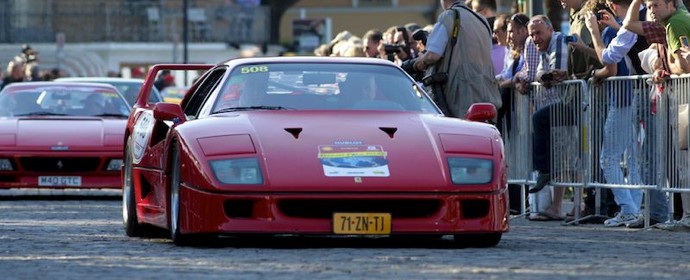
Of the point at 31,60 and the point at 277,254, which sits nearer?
the point at 277,254

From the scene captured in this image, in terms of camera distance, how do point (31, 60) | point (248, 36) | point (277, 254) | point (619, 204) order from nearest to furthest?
point (277, 254) → point (619, 204) → point (31, 60) → point (248, 36)

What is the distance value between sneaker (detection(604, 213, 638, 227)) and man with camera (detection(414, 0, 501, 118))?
1399mm

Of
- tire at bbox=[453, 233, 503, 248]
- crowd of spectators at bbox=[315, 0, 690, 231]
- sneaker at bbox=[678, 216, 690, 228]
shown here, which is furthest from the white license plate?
tire at bbox=[453, 233, 503, 248]

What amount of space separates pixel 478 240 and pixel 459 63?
14.4 ft

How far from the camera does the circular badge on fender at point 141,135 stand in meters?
13.2

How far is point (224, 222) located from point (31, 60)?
26302mm

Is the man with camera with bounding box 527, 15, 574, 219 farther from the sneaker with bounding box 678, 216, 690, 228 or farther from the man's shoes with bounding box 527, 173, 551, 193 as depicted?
the sneaker with bounding box 678, 216, 690, 228

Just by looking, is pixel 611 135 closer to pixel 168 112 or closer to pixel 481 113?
pixel 481 113

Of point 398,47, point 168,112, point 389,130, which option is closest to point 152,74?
point 168,112

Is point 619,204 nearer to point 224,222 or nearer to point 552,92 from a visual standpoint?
point 552,92

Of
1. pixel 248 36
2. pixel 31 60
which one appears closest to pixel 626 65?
pixel 31 60

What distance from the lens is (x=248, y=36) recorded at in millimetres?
76812

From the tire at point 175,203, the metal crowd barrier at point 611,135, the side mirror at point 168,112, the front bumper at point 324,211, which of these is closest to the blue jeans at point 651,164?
the metal crowd barrier at point 611,135

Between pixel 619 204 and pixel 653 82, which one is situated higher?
pixel 653 82
